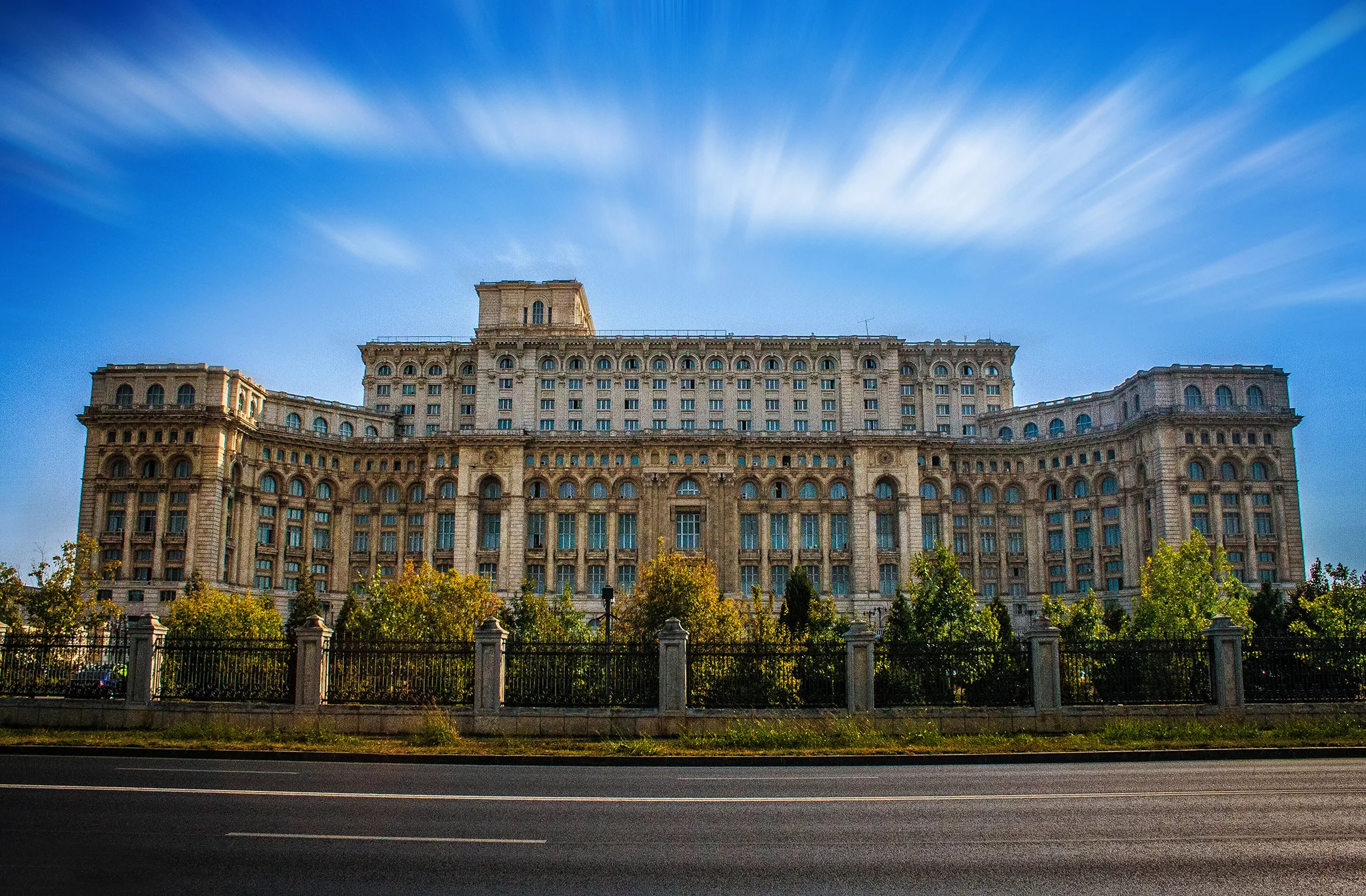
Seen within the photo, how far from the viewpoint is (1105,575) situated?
302 feet

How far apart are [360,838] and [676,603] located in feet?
160

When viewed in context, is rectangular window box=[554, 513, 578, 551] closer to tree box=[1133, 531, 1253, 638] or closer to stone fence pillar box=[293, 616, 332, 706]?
tree box=[1133, 531, 1253, 638]

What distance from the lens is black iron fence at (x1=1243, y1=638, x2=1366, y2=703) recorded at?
25.1 metres

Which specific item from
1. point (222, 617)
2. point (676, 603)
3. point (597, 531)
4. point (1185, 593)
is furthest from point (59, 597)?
point (1185, 593)

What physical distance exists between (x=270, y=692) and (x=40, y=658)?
620cm

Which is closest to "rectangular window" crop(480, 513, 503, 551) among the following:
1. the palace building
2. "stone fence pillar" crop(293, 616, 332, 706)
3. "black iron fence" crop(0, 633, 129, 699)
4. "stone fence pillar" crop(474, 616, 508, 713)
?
the palace building

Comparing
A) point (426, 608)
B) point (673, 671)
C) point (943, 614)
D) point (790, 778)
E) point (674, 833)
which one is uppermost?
point (426, 608)

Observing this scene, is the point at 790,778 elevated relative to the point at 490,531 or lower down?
lower down

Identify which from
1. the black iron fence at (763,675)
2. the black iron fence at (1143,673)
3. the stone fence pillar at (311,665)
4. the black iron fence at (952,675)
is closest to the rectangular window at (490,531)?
the stone fence pillar at (311,665)

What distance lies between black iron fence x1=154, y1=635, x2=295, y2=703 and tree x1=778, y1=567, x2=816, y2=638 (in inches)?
1513

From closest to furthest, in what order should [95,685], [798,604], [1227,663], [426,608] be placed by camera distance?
[1227,663]
[95,685]
[426,608]
[798,604]

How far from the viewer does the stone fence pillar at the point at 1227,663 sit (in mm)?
24328

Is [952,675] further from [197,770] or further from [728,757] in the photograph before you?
[197,770]

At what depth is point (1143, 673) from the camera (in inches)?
971
